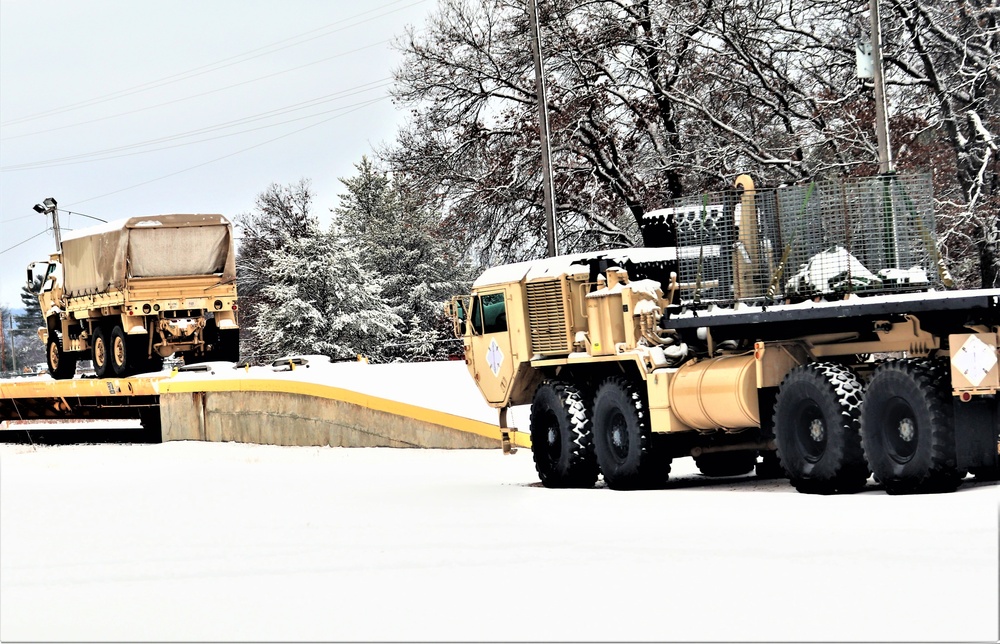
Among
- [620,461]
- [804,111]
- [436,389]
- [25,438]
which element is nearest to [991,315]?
[620,461]

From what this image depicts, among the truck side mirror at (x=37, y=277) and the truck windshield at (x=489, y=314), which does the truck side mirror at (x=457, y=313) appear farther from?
the truck side mirror at (x=37, y=277)

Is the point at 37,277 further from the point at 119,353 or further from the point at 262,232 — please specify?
the point at 262,232

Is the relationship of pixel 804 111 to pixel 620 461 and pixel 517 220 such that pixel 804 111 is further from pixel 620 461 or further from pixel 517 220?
pixel 620 461

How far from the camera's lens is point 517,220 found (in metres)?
39.6

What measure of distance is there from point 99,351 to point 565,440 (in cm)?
1836

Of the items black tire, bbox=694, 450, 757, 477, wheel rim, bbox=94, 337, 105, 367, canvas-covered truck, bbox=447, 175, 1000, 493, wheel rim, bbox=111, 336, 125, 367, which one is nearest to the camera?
canvas-covered truck, bbox=447, 175, 1000, 493

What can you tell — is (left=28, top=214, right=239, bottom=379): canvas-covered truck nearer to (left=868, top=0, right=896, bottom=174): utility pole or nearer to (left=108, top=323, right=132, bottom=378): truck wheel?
(left=108, top=323, right=132, bottom=378): truck wheel

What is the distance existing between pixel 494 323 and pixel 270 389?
936 centimetres

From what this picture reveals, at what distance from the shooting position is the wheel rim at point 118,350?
31.5 m

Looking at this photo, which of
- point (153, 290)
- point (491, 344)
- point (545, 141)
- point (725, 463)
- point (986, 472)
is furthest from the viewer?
point (545, 141)

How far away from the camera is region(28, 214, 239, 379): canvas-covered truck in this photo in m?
31.0

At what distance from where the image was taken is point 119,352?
104 feet

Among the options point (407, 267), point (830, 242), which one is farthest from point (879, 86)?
point (407, 267)

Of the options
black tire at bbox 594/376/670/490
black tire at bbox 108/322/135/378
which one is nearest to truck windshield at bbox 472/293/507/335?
black tire at bbox 594/376/670/490
